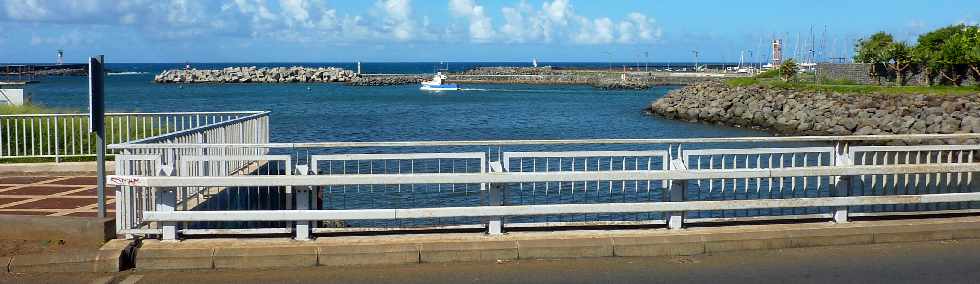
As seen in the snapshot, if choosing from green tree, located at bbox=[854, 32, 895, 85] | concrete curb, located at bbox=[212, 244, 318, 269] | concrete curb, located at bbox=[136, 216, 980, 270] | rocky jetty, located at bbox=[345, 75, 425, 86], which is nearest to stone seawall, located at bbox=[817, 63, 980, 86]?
green tree, located at bbox=[854, 32, 895, 85]

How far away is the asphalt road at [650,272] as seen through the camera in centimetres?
838

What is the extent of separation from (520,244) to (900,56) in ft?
180

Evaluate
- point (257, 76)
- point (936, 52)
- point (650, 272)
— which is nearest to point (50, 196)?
point (650, 272)

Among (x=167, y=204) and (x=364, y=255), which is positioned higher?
(x=167, y=204)

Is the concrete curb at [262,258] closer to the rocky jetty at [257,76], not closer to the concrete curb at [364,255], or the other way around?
the concrete curb at [364,255]

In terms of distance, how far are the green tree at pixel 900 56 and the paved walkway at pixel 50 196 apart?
2055 inches

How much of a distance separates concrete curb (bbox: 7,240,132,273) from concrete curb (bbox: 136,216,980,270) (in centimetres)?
23

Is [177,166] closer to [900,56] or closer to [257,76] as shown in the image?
[900,56]

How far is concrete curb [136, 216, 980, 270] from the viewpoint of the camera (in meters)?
8.70

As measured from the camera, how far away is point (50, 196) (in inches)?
518

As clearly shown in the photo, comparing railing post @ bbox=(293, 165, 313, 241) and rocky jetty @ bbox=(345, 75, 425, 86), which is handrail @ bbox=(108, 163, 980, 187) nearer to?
railing post @ bbox=(293, 165, 313, 241)

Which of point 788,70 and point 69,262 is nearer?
point 69,262

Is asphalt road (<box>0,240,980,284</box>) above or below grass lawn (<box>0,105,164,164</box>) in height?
below

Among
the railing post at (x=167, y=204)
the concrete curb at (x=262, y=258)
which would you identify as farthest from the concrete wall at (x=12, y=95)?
the concrete curb at (x=262, y=258)
